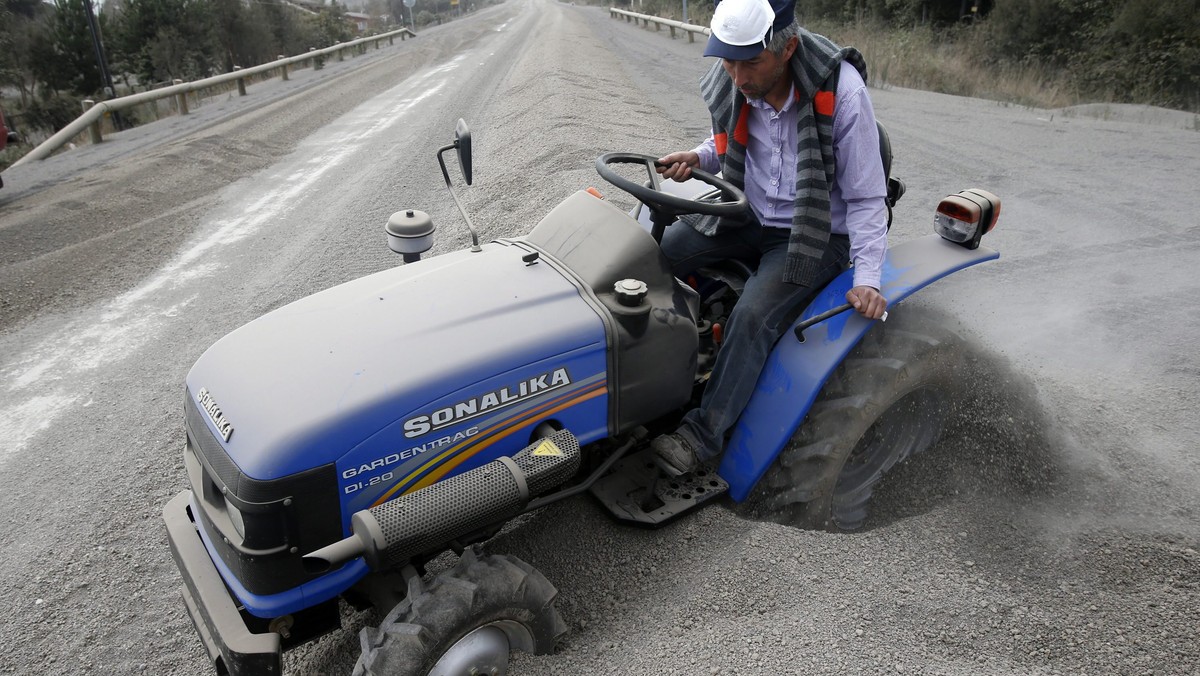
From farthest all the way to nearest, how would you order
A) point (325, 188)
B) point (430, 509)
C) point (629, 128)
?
point (629, 128), point (325, 188), point (430, 509)

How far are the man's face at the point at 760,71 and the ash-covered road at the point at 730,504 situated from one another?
1.23m

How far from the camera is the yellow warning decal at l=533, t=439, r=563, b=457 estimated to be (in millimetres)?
2438

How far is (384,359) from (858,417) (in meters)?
1.78

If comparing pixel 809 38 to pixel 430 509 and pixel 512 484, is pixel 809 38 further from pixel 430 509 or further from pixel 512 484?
pixel 430 509

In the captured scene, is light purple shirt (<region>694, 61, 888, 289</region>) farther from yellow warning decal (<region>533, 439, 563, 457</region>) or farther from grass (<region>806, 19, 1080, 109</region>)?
grass (<region>806, 19, 1080, 109</region>)

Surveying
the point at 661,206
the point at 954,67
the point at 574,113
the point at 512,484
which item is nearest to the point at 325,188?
the point at 574,113

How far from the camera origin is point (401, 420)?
2.39m

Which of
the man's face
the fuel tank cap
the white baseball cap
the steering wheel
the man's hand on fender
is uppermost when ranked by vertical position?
the white baseball cap

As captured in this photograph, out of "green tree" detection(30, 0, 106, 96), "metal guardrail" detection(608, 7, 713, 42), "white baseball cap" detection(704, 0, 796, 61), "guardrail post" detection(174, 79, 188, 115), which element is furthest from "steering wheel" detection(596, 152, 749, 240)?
"green tree" detection(30, 0, 106, 96)

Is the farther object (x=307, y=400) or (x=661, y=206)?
(x=661, y=206)

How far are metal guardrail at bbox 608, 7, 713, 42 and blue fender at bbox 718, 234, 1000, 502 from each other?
18187 millimetres

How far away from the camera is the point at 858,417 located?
305 centimetres

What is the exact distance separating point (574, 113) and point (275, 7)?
32489 mm

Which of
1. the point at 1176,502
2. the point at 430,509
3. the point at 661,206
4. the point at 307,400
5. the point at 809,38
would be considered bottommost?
the point at 1176,502
